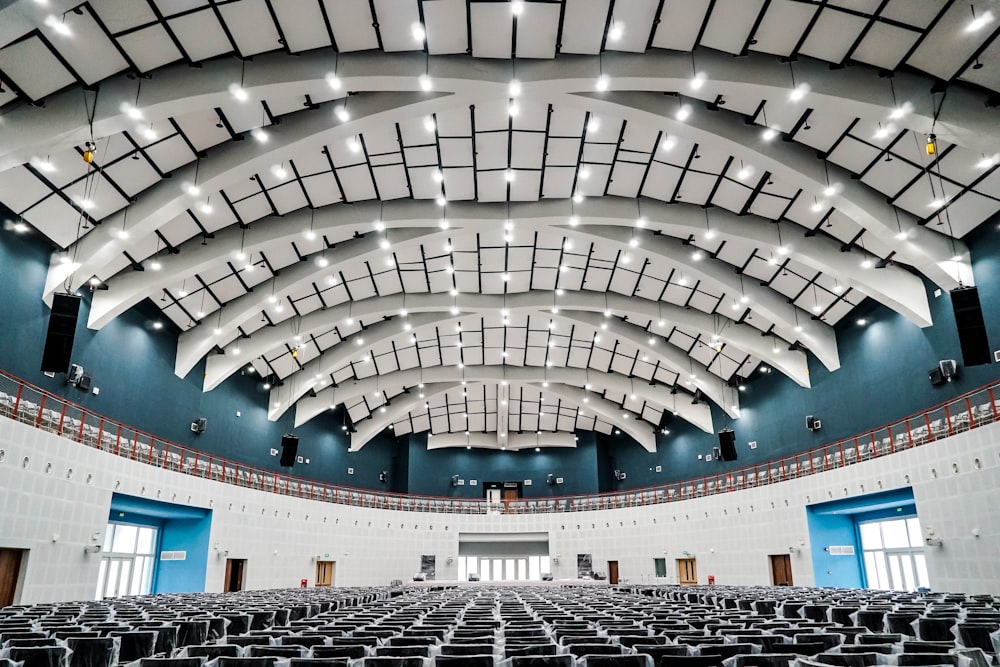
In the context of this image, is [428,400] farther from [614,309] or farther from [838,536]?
[838,536]

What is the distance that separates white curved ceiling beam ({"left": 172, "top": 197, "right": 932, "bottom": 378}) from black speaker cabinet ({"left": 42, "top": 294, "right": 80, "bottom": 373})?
6.49 m

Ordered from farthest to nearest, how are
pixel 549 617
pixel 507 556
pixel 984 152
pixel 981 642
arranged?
pixel 507 556
pixel 984 152
pixel 549 617
pixel 981 642

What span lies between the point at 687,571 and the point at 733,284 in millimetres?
16331

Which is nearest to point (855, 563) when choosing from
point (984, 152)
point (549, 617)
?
point (984, 152)

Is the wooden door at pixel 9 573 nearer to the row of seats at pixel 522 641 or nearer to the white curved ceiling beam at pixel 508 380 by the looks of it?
the row of seats at pixel 522 641

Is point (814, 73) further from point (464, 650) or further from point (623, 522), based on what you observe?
point (623, 522)

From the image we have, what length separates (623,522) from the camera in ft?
127

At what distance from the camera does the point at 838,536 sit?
26.5 meters

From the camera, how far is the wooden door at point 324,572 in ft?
110

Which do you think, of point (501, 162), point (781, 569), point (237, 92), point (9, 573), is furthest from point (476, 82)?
point (781, 569)

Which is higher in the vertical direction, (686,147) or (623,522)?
(686,147)

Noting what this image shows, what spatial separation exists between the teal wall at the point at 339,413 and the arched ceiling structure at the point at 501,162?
0.77m

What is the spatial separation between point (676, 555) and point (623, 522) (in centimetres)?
443

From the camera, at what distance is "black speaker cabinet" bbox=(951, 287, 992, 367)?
16.6 m
